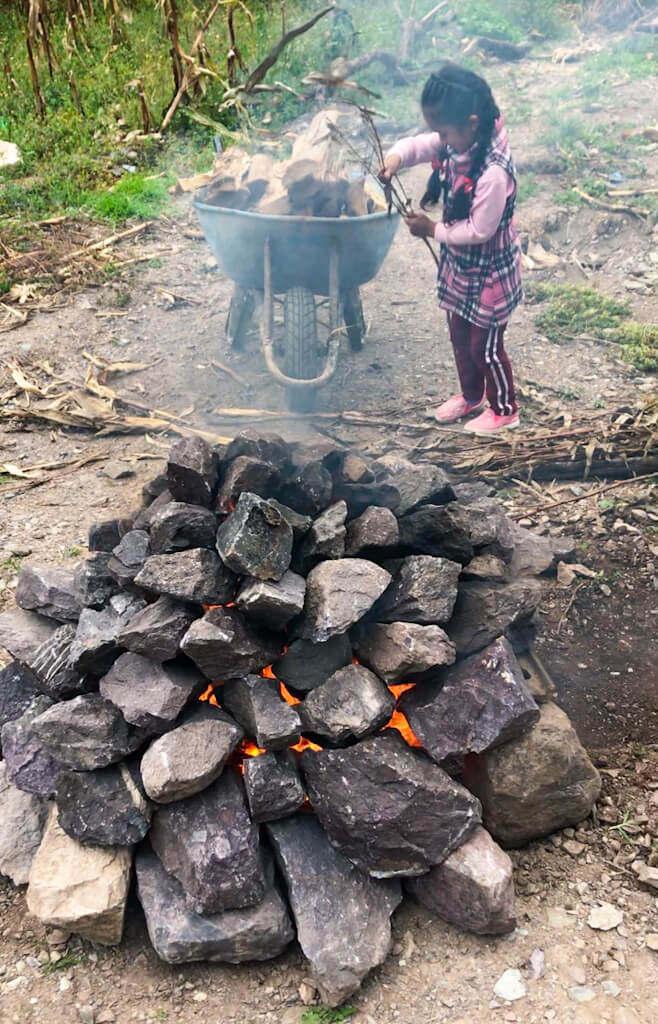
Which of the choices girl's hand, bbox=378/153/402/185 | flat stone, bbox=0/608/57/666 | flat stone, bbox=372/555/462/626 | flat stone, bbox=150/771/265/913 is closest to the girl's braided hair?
girl's hand, bbox=378/153/402/185

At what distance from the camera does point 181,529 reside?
8.82 ft

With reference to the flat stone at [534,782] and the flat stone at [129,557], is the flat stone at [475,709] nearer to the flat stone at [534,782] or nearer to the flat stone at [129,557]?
the flat stone at [534,782]

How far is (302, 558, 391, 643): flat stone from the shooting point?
8.23 ft

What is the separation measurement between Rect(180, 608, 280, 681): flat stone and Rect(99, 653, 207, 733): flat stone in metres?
0.07

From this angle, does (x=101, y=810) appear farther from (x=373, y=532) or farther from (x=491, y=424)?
(x=491, y=424)

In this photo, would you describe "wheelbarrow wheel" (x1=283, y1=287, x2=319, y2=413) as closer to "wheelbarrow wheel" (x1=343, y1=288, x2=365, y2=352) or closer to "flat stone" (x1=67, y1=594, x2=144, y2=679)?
"wheelbarrow wheel" (x1=343, y1=288, x2=365, y2=352)

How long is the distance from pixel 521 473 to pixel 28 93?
27.2ft

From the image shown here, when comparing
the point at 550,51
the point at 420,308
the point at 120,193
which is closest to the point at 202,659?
the point at 420,308

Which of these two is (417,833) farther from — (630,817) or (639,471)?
(639,471)

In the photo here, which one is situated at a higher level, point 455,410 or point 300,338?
point 300,338

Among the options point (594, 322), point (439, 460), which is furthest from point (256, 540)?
point (594, 322)

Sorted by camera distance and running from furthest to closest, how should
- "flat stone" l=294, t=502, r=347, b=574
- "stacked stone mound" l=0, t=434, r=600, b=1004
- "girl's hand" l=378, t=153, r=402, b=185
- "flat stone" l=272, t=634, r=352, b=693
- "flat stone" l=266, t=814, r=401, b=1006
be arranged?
1. "girl's hand" l=378, t=153, r=402, b=185
2. "flat stone" l=294, t=502, r=347, b=574
3. "flat stone" l=272, t=634, r=352, b=693
4. "stacked stone mound" l=0, t=434, r=600, b=1004
5. "flat stone" l=266, t=814, r=401, b=1006

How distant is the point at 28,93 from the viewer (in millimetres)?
9492

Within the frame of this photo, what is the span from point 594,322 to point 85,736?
555 centimetres
